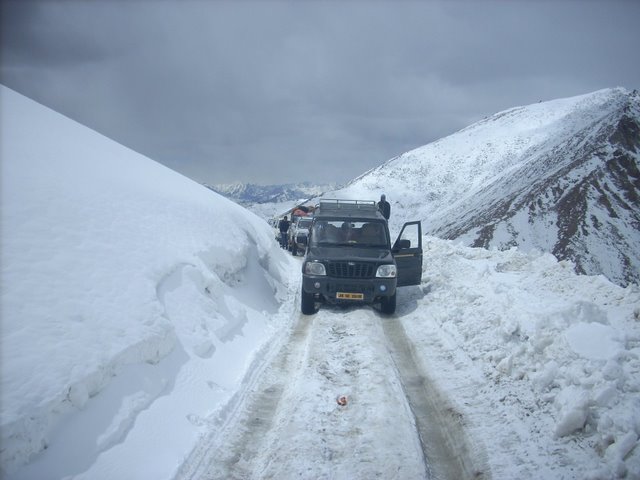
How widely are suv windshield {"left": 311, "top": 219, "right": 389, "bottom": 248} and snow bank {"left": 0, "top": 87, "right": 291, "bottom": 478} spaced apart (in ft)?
7.03

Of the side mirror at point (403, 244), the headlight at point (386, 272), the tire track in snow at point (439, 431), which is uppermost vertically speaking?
the side mirror at point (403, 244)

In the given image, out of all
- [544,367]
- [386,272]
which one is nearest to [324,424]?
[544,367]

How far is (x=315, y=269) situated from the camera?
8.42 meters

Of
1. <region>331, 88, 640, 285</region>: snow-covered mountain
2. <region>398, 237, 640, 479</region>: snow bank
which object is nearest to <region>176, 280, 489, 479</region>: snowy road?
<region>398, 237, 640, 479</region>: snow bank

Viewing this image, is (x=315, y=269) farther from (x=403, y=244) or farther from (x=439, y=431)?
(x=439, y=431)

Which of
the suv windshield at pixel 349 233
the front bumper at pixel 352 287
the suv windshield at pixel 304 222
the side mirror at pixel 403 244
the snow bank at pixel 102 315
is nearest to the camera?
the snow bank at pixel 102 315

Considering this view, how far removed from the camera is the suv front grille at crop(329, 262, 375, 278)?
832cm

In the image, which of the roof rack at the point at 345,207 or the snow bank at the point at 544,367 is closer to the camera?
the snow bank at the point at 544,367

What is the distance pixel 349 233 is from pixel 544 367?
5.36m

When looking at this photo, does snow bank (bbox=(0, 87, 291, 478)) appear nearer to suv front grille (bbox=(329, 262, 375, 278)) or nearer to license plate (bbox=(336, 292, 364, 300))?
license plate (bbox=(336, 292, 364, 300))

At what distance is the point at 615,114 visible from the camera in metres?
51.1

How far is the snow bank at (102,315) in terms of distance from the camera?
348 cm

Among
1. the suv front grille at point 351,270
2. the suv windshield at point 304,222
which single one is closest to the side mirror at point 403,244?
the suv front grille at point 351,270

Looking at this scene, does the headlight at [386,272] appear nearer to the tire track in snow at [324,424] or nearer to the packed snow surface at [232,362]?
the packed snow surface at [232,362]
